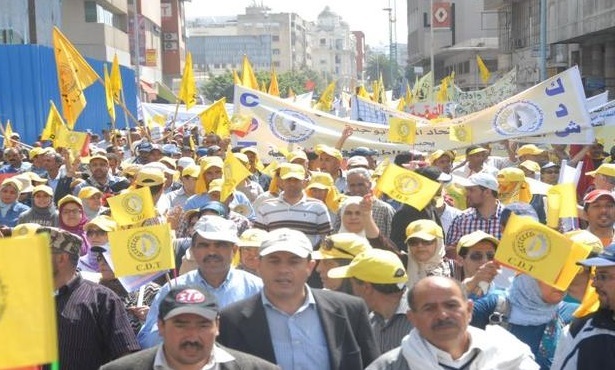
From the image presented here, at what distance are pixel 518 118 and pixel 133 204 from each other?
7.24 meters

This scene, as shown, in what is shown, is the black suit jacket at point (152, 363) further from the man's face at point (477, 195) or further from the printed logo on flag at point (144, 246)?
the man's face at point (477, 195)

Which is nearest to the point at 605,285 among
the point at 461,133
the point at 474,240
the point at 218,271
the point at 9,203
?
the point at 474,240

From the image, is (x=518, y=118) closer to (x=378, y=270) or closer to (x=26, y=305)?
(x=378, y=270)

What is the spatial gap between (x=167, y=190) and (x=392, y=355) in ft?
22.8

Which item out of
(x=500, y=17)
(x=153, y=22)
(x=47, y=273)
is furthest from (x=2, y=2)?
(x=153, y=22)

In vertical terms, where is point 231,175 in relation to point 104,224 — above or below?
above

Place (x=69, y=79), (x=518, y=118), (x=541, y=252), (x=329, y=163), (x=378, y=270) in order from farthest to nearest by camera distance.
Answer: (x=69, y=79), (x=518, y=118), (x=329, y=163), (x=541, y=252), (x=378, y=270)

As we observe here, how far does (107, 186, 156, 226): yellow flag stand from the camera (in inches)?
290

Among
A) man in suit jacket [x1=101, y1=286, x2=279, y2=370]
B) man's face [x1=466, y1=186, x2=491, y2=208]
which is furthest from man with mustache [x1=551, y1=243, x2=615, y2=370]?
man's face [x1=466, y1=186, x2=491, y2=208]

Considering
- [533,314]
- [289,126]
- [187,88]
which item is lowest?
[533,314]

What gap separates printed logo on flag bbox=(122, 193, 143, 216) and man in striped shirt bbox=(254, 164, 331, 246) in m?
1.16

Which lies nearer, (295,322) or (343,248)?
(295,322)

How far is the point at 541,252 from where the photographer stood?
544 centimetres

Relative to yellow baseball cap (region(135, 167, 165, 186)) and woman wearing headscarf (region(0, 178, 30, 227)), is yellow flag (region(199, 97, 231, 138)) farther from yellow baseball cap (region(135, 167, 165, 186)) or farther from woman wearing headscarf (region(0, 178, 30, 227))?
yellow baseball cap (region(135, 167, 165, 186))
